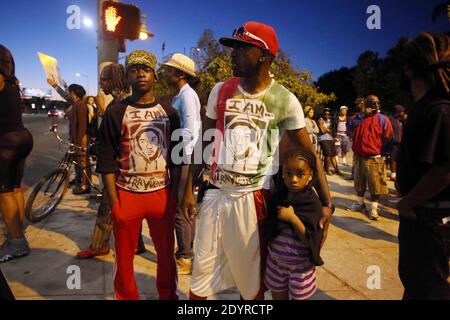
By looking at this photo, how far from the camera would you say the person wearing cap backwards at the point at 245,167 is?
2123 millimetres

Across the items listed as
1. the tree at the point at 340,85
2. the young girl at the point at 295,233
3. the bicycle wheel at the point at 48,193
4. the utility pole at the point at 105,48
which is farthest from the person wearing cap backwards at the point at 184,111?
the tree at the point at 340,85

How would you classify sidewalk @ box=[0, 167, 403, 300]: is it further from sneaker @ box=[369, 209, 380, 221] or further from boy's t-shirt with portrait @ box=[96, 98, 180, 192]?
boy's t-shirt with portrait @ box=[96, 98, 180, 192]

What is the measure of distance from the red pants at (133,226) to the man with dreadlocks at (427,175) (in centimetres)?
167

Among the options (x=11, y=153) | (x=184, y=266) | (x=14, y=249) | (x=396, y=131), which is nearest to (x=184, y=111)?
(x=184, y=266)

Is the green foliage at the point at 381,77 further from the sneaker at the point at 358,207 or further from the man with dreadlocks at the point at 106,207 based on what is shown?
the man with dreadlocks at the point at 106,207

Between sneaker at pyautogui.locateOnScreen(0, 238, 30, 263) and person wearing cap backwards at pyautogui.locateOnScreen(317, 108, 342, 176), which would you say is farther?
person wearing cap backwards at pyautogui.locateOnScreen(317, 108, 342, 176)

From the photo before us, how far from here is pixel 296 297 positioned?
217 cm

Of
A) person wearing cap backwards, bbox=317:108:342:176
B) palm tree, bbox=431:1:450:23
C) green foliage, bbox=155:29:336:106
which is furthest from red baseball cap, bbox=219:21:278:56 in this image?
palm tree, bbox=431:1:450:23

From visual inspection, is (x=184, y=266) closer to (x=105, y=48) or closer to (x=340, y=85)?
(x=105, y=48)

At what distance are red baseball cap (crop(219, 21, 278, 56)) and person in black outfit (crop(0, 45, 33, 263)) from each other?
2.73 m

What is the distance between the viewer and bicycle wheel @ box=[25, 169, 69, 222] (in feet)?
16.0
